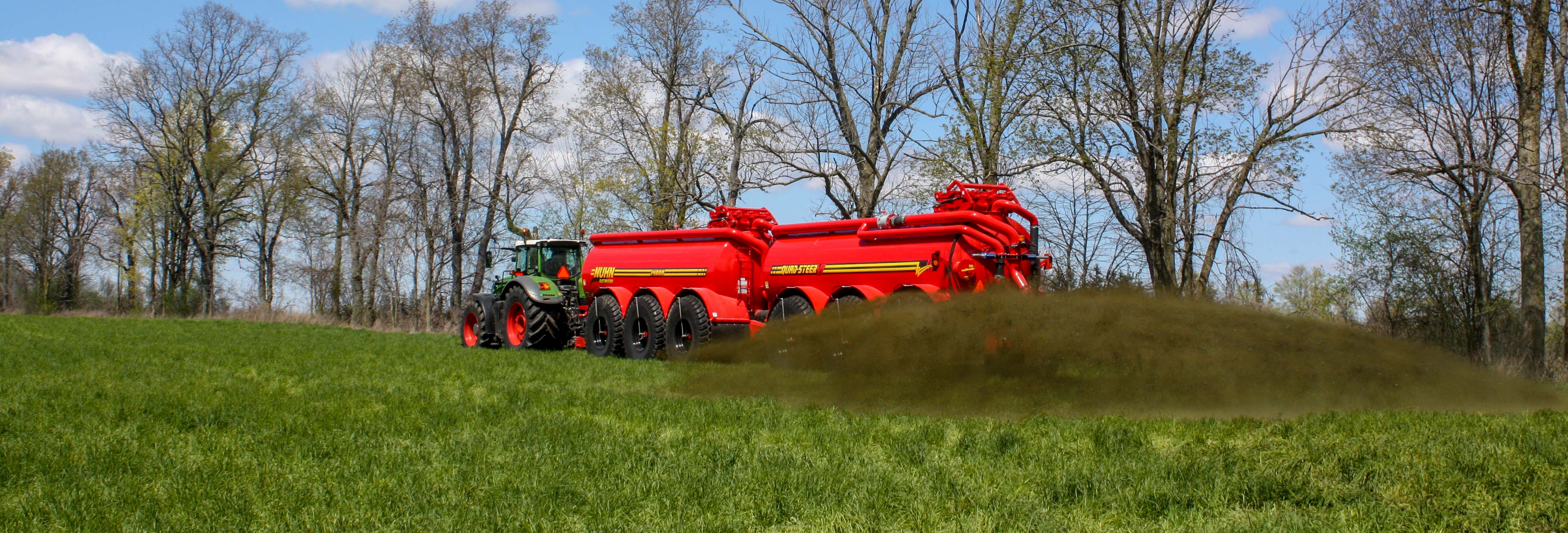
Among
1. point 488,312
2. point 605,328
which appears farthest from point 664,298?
point 488,312

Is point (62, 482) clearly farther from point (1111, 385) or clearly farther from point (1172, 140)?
point (1172, 140)

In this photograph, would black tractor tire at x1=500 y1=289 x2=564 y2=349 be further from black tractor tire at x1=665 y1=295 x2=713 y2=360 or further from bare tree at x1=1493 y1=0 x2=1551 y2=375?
bare tree at x1=1493 y1=0 x2=1551 y2=375

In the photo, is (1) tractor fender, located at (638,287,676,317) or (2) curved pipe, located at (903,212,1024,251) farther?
(1) tractor fender, located at (638,287,676,317)

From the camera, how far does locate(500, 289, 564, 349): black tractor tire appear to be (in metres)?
18.3

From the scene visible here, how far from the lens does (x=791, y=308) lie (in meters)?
14.0

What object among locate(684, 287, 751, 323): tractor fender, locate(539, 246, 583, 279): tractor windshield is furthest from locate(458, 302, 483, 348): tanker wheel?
locate(684, 287, 751, 323): tractor fender

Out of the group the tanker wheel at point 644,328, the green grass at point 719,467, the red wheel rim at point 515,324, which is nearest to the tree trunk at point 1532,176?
the green grass at point 719,467

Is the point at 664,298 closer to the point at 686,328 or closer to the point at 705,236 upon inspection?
the point at 686,328

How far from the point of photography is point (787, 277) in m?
14.7

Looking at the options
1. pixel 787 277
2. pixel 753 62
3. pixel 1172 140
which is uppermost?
pixel 753 62

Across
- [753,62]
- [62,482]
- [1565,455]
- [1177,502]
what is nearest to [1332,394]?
[1565,455]

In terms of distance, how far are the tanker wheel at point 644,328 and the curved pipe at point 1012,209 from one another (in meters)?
5.69

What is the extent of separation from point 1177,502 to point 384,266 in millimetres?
39726

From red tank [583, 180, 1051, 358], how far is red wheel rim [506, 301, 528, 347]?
1.90 m
